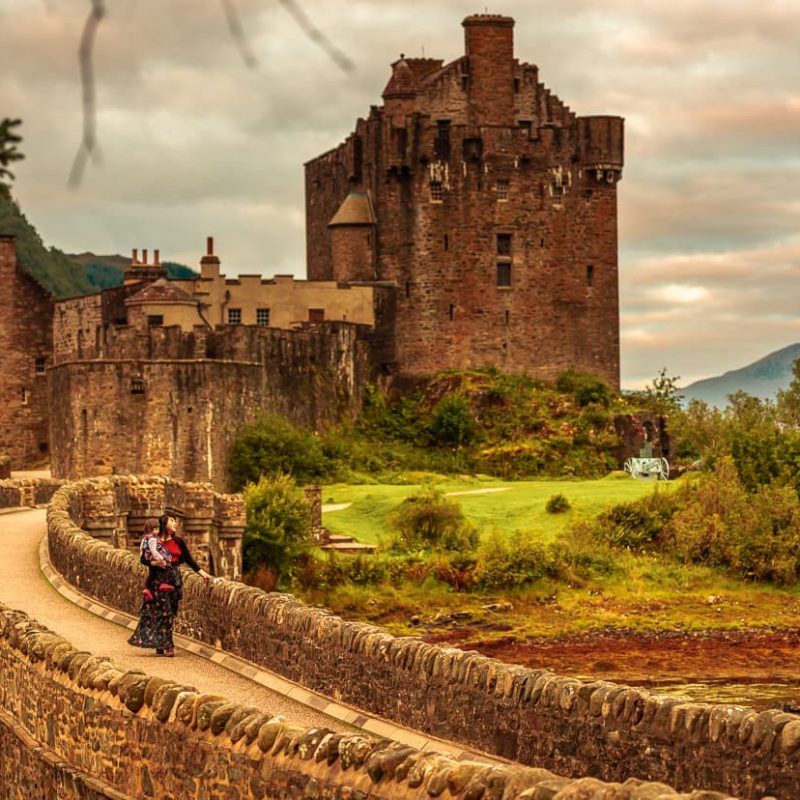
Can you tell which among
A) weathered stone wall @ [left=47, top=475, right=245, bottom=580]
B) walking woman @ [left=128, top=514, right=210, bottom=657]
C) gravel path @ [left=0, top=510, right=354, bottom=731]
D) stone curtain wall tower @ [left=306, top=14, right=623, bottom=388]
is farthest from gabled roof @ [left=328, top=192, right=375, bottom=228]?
walking woman @ [left=128, top=514, right=210, bottom=657]

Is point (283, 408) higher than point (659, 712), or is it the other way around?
point (283, 408)

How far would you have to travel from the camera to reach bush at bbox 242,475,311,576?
164 feet

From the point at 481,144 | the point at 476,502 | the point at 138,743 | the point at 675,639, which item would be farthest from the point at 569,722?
the point at 481,144

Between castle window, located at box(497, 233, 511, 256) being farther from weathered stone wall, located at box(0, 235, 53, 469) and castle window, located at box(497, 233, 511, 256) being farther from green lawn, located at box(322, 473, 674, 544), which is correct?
weathered stone wall, located at box(0, 235, 53, 469)

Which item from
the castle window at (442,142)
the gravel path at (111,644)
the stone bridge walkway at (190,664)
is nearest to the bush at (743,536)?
the castle window at (442,142)

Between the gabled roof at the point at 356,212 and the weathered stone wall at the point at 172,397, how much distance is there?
947cm

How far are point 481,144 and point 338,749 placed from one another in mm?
63060

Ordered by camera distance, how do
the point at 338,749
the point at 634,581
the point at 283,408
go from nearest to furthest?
the point at 338,749
the point at 634,581
the point at 283,408

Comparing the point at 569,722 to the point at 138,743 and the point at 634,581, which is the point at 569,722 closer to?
the point at 138,743

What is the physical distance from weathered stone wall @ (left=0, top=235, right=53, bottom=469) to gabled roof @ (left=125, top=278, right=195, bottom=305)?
5.40 metres

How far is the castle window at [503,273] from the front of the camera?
242 ft

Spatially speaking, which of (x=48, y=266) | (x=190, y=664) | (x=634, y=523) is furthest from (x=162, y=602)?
A: (x=48, y=266)

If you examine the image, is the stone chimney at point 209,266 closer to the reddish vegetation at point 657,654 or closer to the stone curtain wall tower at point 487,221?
the stone curtain wall tower at point 487,221

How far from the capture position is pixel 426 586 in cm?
5300
